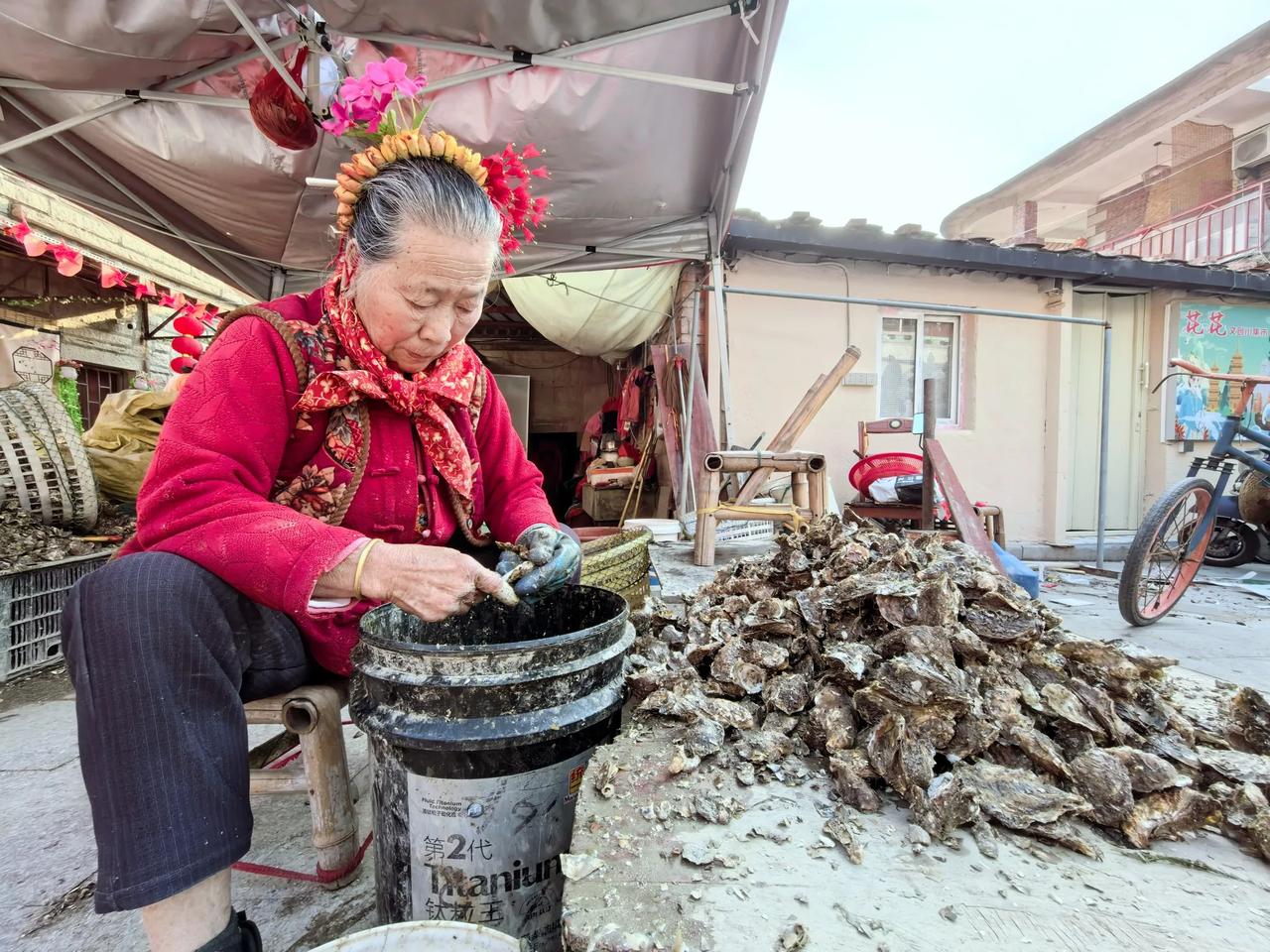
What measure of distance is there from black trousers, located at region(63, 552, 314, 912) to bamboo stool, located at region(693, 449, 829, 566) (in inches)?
100

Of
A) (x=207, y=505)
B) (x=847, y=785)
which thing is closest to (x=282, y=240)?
(x=207, y=505)

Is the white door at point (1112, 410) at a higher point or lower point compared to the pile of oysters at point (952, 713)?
higher

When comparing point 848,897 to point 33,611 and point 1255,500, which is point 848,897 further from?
point 1255,500

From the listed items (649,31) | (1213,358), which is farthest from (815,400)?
(1213,358)

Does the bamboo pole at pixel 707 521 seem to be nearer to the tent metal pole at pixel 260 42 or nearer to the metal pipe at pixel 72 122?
the tent metal pole at pixel 260 42

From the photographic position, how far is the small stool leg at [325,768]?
3.79ft

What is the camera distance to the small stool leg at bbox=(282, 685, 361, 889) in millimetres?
1155

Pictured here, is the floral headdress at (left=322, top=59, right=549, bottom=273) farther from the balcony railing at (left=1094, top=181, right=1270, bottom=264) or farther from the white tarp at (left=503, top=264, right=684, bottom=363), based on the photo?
the balcony railing at (left=1094, top=181, right=1270, bottom=264)

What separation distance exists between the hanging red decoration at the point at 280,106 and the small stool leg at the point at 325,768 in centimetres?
203

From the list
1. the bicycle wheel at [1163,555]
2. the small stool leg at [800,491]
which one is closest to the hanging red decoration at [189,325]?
the small stool leg at [800,491]

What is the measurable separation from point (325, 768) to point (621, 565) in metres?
1.16

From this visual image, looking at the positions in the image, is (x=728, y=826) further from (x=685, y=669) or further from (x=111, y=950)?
(x=111, y=950)

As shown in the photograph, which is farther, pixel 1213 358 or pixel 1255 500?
pixel 1213 358

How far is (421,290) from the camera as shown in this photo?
1.15m
